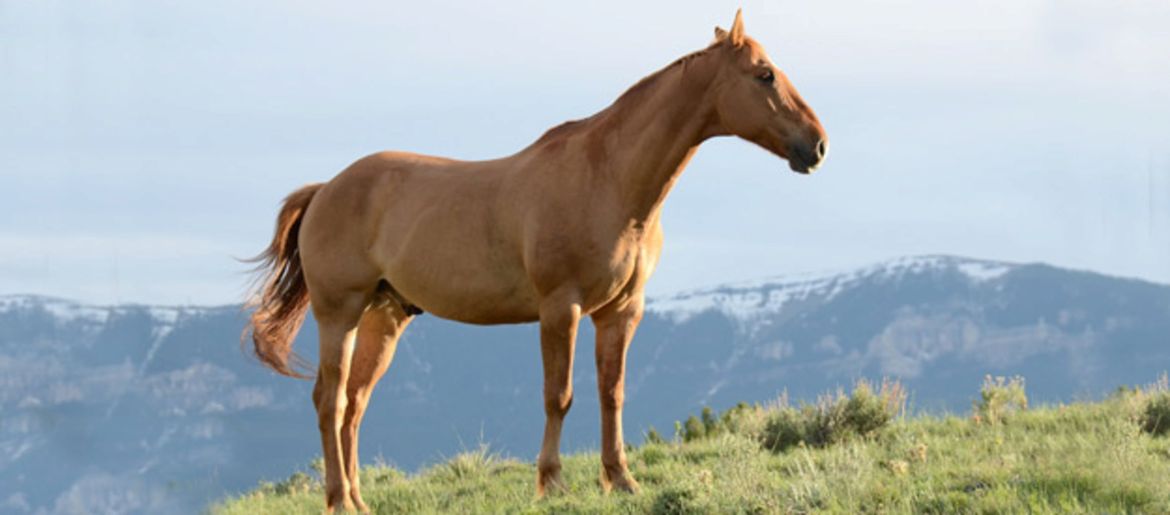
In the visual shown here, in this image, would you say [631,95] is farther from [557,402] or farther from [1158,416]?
[1158,416]

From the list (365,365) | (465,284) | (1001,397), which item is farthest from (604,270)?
(1001,397)

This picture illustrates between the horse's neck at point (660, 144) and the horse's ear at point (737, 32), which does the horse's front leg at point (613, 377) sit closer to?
the horse's neck at point (660, 144)

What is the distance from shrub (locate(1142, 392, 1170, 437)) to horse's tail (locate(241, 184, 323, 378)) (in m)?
7.16

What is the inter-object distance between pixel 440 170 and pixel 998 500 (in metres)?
4.60

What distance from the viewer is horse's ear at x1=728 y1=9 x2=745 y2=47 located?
29.8ft

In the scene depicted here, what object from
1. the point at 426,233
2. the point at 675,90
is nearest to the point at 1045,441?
the point at 675,90

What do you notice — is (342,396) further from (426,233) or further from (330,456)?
(426,233)

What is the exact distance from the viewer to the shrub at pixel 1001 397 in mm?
14047

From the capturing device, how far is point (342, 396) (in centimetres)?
1034

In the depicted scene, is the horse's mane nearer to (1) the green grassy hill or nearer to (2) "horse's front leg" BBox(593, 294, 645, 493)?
(2) "horse's front leg" BBox(593, 294, 645, 493)

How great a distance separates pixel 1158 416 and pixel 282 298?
753 centimetres

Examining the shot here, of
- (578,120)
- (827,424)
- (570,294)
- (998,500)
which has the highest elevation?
(578,120)

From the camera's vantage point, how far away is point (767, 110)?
891cm

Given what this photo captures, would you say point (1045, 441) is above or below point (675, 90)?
below
